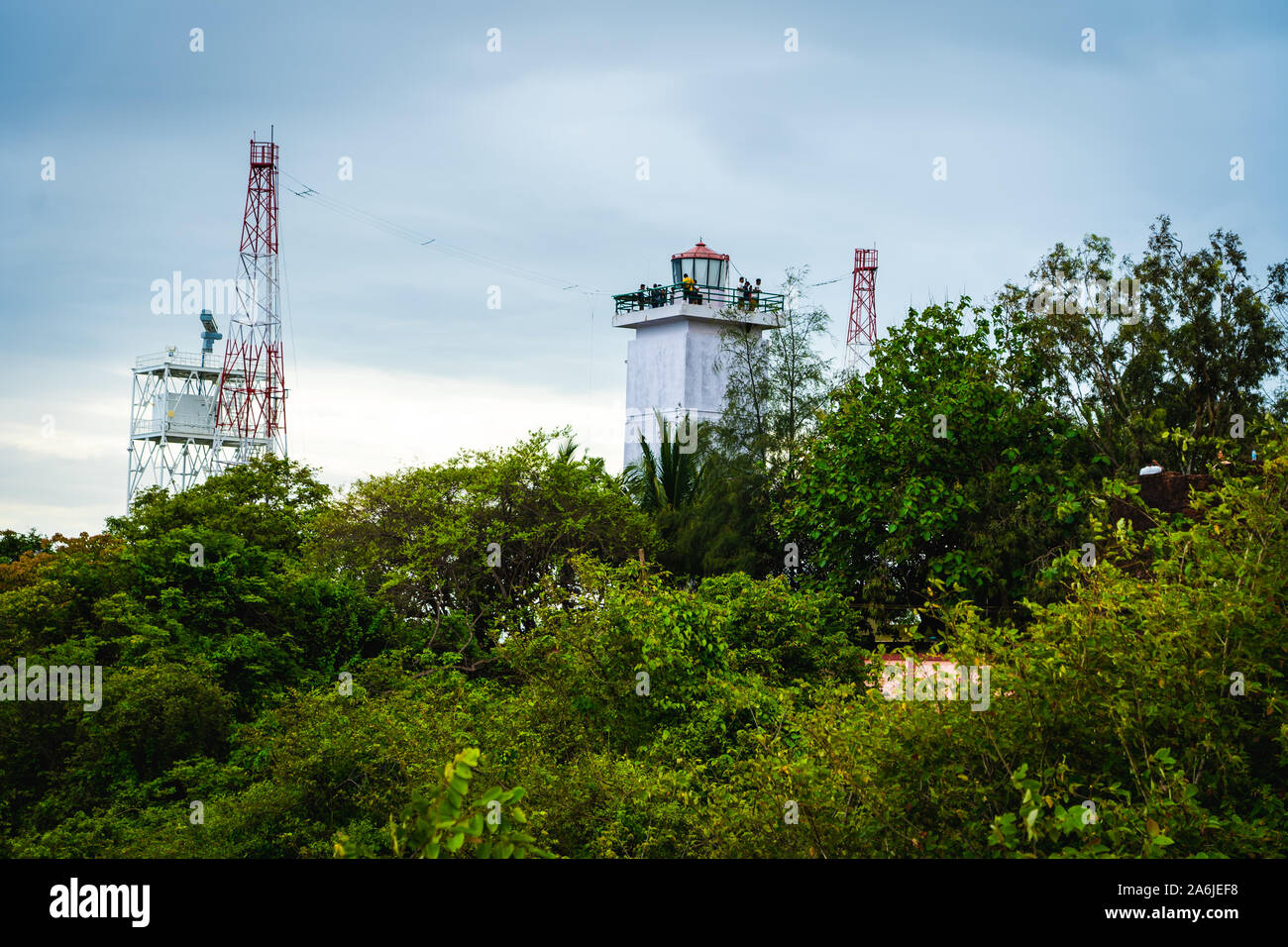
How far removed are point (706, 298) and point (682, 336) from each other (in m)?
1.67

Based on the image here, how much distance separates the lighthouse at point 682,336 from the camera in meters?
41.6

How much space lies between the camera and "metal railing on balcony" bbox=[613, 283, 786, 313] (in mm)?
42156

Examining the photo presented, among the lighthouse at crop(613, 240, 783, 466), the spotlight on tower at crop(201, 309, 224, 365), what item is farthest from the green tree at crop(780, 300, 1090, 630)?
the spotlight on tower at crop(201, 309, 224, 365)

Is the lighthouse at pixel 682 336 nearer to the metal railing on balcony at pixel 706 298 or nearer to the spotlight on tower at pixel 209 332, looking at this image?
the metal railing on balcony at pixel 706 298

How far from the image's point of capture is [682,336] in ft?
138

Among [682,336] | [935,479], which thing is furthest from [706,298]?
[935,479]

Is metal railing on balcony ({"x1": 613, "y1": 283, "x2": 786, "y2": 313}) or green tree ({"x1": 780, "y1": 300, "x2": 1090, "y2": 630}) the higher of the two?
metal railing on balcony ({"x1": 613, "y1": 283, "x2": 786, "y2": 313})

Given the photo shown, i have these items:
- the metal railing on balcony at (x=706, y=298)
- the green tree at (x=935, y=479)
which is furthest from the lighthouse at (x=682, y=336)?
the green tree at (x=935, y=479)

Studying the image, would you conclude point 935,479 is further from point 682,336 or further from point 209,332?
point 209,332

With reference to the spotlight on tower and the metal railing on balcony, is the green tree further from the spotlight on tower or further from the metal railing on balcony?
the spotlight on tower

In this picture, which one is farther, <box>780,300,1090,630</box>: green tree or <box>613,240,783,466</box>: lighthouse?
<box>613,240,783,466</box>: lighthouse

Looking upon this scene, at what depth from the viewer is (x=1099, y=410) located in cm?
2562
